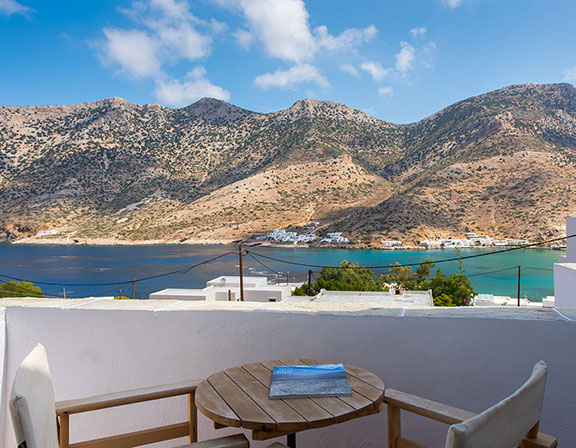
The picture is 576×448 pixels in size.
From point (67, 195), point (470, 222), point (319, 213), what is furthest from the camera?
point (67, 195)

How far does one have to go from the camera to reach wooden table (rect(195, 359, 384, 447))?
1.05 metres

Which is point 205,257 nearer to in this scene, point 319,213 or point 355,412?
point 319,213

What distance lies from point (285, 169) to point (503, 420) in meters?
55.4

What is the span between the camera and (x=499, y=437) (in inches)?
30.5

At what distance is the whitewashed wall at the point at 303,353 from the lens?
1521 mm

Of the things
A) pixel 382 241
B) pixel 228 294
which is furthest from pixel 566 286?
pixel 382 241

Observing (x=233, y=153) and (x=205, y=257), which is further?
(x=233, y=153)

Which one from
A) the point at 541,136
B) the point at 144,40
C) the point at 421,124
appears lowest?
the point at 541,136

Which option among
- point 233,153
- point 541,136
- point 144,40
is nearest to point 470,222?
point 541,136

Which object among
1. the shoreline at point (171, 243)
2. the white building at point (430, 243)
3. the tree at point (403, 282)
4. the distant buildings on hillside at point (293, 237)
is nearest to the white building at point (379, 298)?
the tree at point (403, 282)

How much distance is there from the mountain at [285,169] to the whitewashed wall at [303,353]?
40.7 m

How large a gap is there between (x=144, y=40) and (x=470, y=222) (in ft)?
141

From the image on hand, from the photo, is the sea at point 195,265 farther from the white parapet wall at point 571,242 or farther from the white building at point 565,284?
the white building at point 565,284

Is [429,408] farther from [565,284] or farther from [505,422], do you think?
[565,284]
